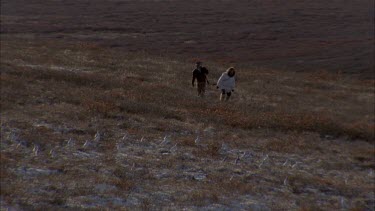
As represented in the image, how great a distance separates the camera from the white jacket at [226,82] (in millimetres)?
26188

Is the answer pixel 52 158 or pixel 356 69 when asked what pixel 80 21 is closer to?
pixel 356 69

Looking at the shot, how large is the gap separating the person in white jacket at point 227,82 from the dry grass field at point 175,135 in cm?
70

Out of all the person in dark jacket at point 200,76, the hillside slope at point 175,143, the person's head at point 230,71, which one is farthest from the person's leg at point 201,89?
the person's head at point 230,71

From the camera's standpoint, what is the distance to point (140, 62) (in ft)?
129

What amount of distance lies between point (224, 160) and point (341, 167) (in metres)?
3.75

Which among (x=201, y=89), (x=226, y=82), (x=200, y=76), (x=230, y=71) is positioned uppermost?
(x=230, y=71)

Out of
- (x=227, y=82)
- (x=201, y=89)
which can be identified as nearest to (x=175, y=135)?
(x=227, y=82)

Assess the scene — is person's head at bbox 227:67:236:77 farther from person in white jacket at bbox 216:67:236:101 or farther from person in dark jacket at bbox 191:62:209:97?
person in dark jacket at bbox 191:62:209:97

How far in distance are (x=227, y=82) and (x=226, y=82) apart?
0.05 meters

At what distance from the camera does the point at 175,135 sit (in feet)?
68.5

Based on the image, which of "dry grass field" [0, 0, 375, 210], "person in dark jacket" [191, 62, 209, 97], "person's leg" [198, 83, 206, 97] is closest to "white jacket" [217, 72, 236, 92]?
"person in dark jacket" [191, 62, 209, 97]

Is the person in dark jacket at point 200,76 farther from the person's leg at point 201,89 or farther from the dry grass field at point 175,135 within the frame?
the dry grass field at point 175,135

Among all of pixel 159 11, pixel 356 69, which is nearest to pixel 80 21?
pixel 159 11

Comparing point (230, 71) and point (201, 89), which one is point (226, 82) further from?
point (201, 89)
